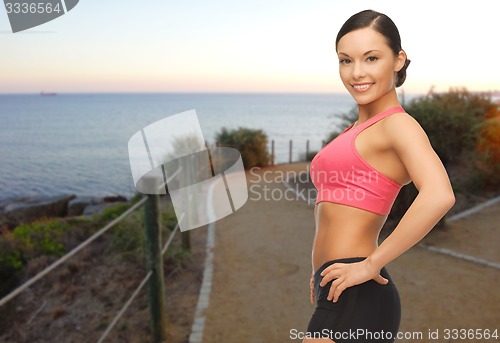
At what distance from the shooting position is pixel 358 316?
1.55 m

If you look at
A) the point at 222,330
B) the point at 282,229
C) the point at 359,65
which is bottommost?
the point at 282,229

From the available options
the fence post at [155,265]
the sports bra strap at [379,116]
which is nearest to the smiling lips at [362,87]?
the sports bra strap at [379,116]

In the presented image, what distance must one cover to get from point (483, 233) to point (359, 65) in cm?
654

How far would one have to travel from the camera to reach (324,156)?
169cm

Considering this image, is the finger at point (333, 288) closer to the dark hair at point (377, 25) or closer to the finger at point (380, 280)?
the finger at point (380, 280)

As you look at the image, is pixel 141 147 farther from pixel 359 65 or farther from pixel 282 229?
pixel 282 229

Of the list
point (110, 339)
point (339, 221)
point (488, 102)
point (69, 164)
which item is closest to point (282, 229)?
point (110, 339)

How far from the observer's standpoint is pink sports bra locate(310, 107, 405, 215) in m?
1.59

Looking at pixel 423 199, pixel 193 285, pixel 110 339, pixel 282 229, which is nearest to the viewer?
pixel 423 199

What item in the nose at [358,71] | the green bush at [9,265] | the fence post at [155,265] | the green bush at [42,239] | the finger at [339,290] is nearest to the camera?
the finger at [339,290]

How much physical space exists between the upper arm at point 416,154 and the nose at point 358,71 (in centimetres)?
22

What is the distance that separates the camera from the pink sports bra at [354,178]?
5.23 feet

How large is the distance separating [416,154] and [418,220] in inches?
8.7

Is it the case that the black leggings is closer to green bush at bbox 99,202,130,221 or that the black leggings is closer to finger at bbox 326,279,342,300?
finger at bbox 326,279,342,300
